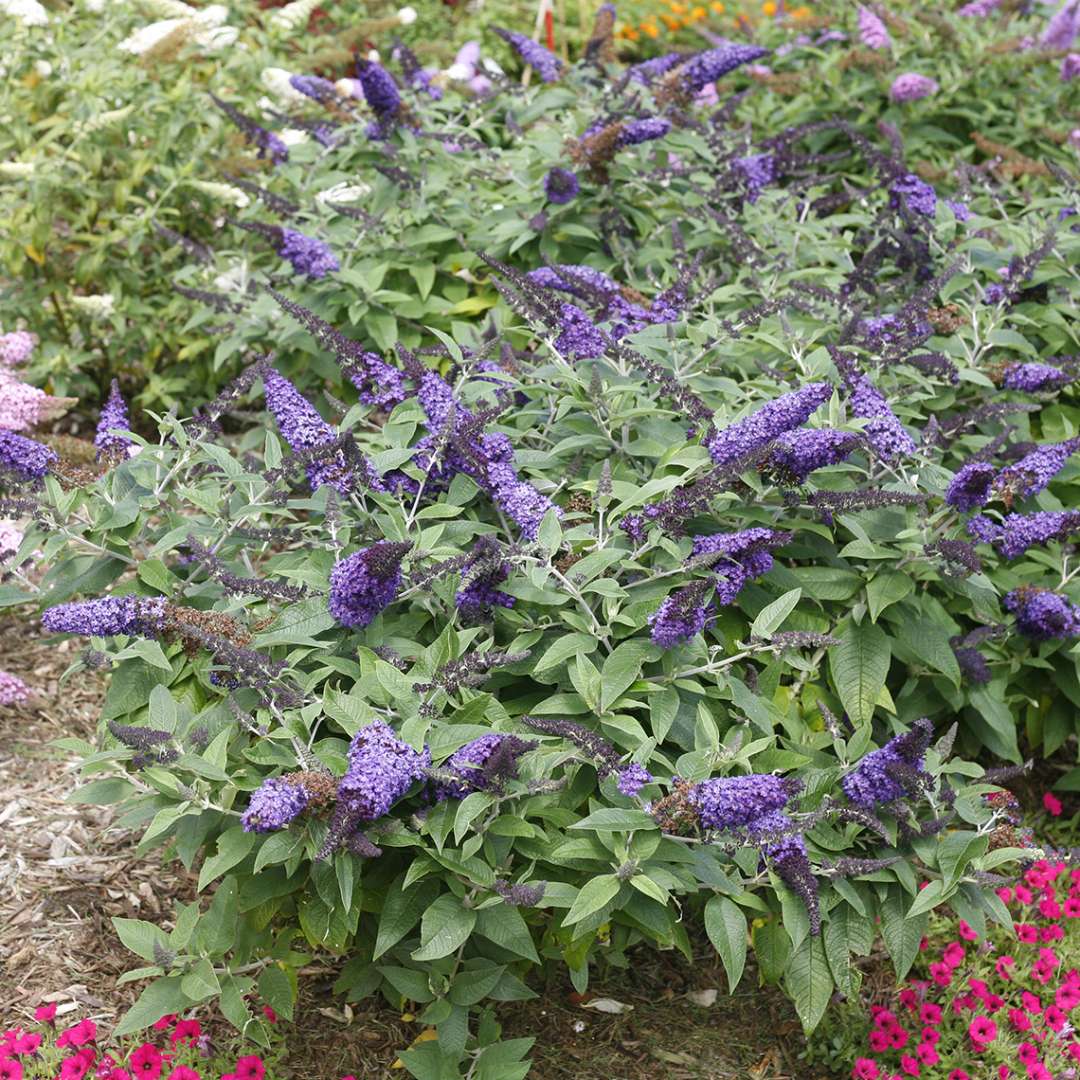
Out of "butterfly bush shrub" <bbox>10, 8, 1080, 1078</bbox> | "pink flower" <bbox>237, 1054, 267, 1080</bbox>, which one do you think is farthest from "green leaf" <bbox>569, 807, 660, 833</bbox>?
"pink flower" <bbox>237, 1054, 267, 1080</bbox>

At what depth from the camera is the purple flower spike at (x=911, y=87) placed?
6074 millimetres

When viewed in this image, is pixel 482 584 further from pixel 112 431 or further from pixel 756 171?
pixel 756 171

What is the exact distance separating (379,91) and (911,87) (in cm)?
274

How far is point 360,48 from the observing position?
7.34 meters

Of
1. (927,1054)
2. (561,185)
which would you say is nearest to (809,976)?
(927,1054)

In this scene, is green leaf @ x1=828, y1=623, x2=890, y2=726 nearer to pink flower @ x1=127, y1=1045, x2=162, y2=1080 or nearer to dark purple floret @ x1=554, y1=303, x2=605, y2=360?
dark purple floret @ x1=554, y1=303, x2=605, y2=360

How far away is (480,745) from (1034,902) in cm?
202

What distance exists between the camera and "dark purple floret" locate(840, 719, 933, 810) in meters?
2.77

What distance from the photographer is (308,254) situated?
4234mm

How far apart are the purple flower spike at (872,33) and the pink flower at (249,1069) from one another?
17.9ft

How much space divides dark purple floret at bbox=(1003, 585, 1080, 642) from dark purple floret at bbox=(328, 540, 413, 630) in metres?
1.70

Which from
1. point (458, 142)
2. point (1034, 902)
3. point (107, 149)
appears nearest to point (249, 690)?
point (1034, 902)

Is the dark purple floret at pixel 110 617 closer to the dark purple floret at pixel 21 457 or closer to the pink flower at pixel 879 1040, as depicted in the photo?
the dark purple floret at pixel 21 457

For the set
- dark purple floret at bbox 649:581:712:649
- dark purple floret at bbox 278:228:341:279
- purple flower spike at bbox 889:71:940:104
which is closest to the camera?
dark purple floret at bbox 649:581:712:649
